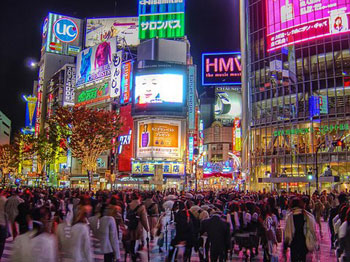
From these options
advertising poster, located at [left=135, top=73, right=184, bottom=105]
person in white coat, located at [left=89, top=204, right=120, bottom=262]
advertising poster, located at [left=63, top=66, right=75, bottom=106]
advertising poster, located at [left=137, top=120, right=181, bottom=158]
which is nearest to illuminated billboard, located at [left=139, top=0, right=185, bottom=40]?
advertising poster, located at [left=135, top=73, right=184, bottom=105]

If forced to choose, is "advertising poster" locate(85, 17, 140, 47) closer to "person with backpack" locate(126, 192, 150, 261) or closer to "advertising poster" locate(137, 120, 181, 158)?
"advertising poster" locate(137, 120, 181, 158)

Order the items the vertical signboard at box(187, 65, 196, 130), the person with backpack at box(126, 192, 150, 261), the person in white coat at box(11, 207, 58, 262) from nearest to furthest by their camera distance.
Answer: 1. the person in white coat at box(11, 207, 58, 262)
2. the person with backpack at box(126, 192, 150, 261)
3. the vertical signboard at box(187, 65, 196, 130)

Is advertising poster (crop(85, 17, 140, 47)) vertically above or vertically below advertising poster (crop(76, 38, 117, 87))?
above

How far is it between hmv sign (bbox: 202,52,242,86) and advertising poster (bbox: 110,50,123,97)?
29413 mm

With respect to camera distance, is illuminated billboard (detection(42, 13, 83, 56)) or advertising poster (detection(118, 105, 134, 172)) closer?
advertising poster (detection(118, 105, 134, 172))

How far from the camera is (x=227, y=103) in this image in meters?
120

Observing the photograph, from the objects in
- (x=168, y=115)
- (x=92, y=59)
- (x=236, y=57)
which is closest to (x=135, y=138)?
Answer: (x=168, y=115)

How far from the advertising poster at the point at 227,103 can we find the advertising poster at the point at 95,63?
167ft

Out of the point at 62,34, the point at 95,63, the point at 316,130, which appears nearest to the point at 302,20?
the point at 316,130

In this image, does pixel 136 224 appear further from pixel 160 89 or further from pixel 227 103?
pixel 227 103

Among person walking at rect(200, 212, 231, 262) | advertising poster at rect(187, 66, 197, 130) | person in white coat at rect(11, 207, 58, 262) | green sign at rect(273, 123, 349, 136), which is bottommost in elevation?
person walking at rect(200, 212, 231, 262)

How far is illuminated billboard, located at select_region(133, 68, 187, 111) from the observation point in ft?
204

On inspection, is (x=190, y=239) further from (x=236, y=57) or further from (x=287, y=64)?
(x=236, y=57)

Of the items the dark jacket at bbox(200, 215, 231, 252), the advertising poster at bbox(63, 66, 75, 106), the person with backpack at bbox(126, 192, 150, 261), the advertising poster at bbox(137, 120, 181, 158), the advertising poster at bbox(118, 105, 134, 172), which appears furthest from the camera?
the advertising poster at bbox(63, 66, 75, 106)
